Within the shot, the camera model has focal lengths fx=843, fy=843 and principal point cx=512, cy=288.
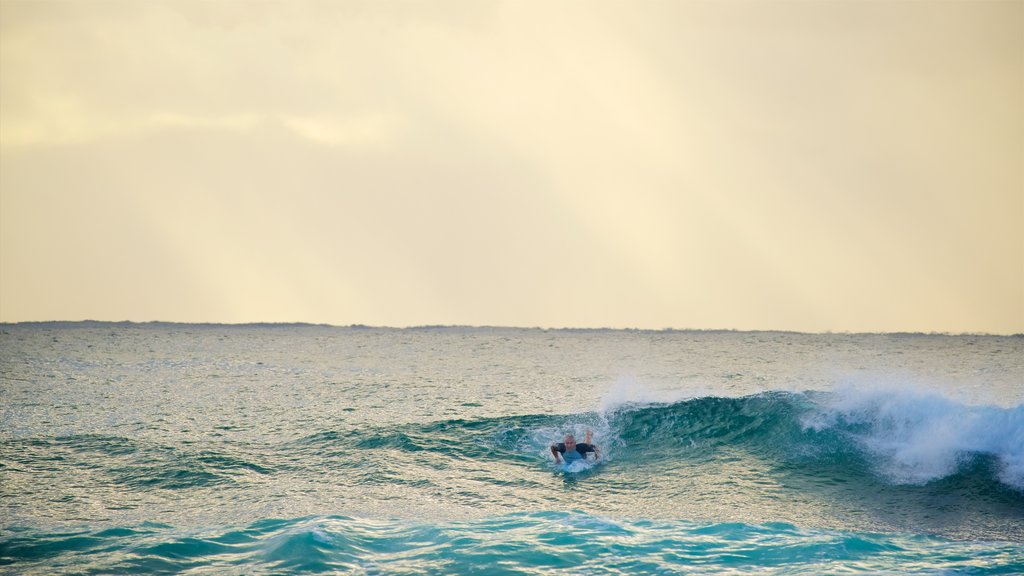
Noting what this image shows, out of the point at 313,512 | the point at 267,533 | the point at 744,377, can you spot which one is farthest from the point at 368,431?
the point at 744,377

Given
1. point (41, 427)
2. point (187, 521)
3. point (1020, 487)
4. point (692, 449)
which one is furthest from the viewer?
point (41, 427)

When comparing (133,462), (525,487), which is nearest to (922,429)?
(525,487)

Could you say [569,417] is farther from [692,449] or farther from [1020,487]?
[1020,487]

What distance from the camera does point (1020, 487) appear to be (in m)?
16.6

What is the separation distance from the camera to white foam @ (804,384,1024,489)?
17.9m

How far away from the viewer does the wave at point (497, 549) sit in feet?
39.5

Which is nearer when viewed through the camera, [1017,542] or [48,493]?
[1017,542]

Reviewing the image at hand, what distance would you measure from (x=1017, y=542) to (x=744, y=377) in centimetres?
3617

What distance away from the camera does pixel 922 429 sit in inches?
779

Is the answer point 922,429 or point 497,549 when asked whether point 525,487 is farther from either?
point 922,429

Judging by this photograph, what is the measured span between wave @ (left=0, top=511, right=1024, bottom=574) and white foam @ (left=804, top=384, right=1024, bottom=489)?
4.95 meters

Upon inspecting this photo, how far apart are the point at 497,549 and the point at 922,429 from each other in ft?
39.5

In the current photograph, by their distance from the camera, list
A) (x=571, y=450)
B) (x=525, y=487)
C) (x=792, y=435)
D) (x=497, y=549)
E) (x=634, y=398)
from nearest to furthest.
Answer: (x=497, y=549) < (x=525, y=487) < (x=571, y=450) < (x=792, y=435) < (x=634, y=398)

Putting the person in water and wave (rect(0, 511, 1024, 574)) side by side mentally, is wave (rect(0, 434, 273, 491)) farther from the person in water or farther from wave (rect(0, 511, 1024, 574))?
the person in water
